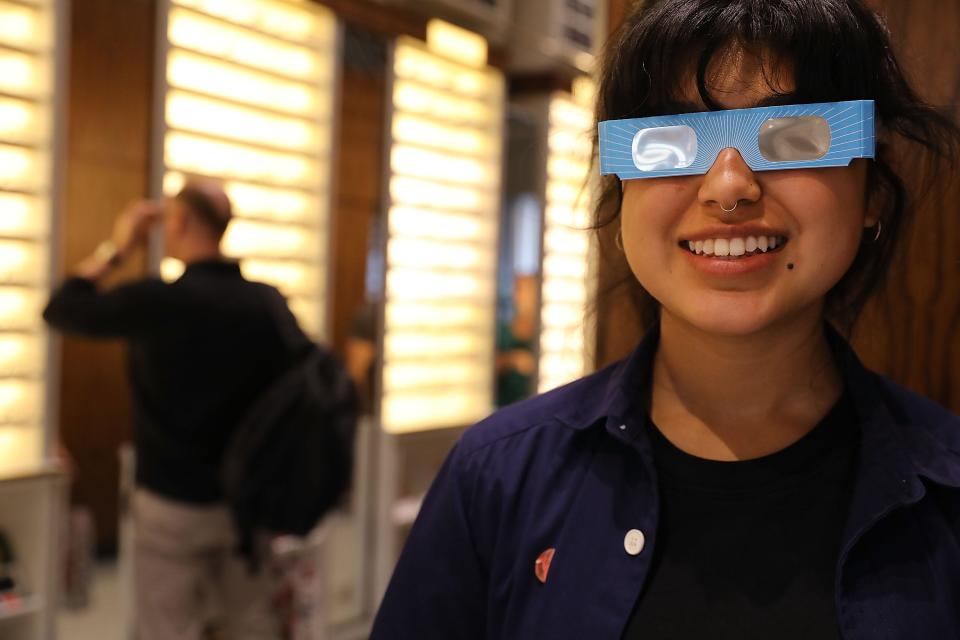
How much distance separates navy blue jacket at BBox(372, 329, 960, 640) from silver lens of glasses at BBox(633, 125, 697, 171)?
0.27m

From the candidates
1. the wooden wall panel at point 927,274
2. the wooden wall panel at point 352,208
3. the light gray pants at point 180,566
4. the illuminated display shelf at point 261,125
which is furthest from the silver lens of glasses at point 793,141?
the wooden wall panel at point 352,208

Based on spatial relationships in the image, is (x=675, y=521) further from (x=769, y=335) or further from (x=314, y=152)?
(x=314, y=152)

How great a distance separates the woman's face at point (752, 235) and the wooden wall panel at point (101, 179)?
8.38ft

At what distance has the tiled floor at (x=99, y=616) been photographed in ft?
12.1

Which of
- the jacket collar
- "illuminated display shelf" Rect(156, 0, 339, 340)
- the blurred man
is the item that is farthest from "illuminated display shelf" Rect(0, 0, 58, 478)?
the jacket collar

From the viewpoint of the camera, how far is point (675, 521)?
1.11m

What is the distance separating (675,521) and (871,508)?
21cm

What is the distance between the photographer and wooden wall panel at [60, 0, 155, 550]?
3.61 metres

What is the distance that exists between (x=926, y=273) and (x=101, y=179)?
329cm

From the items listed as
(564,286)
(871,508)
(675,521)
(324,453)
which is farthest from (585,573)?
(564,286)

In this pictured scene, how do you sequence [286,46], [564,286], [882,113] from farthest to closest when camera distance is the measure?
[564,286] → [286,46] → [882,113]

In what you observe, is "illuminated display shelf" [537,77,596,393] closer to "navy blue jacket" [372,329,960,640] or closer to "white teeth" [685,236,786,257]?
"navy blue jacket" [372,329,960,640]

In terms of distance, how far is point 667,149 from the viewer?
3.64ft

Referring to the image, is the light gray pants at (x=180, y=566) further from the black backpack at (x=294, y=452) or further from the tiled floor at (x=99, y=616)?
the tiled floor at (x=99, y=616)
